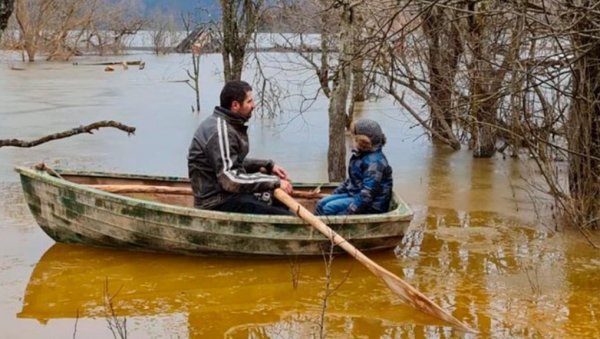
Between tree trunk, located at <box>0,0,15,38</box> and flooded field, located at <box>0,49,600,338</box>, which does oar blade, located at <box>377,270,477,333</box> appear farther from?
tree trunk, located at <box>0,0,15,38</box>

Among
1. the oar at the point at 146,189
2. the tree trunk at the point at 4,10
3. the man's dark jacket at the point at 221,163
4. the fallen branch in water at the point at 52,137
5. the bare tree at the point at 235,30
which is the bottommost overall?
the oar at the point at 146,189

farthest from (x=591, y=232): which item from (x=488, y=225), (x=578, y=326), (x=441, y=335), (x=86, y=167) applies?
(x=86, y=167)

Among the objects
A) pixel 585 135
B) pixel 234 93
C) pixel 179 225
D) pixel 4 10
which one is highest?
pixel 4 10

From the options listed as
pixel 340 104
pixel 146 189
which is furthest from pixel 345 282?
pixel 340 104

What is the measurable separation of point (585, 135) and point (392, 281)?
2920 mm

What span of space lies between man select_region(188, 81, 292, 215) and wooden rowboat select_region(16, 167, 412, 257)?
6.8 inches

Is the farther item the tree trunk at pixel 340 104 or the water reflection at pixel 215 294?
the tree trunk at pixel 340 104

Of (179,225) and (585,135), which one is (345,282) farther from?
(585,135)

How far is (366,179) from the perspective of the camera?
7.15m

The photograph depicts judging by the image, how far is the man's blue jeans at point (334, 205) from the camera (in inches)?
286

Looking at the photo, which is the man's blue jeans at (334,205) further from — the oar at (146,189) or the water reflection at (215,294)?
the oar at (146,189)


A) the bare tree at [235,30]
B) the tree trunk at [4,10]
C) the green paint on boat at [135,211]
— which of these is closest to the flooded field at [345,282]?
the green paint on boat at [135,211]

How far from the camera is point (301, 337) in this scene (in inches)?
214

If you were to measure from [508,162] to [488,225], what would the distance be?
4726 mm
